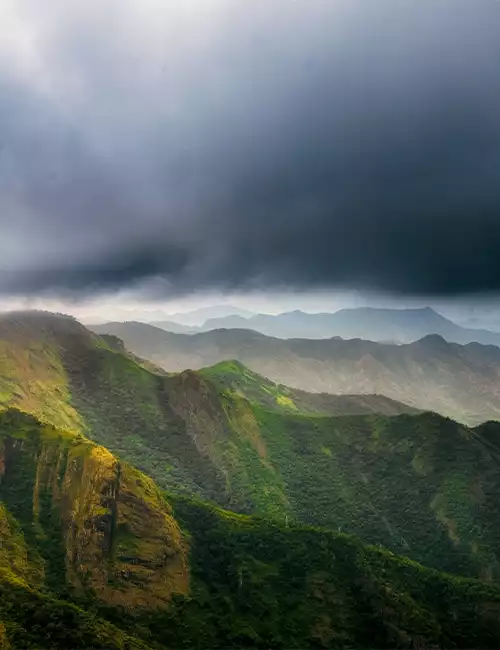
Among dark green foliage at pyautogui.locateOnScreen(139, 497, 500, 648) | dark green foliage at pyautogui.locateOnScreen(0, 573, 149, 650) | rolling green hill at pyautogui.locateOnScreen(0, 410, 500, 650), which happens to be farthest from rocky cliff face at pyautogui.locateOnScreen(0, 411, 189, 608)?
dark green foliage at pyautogui.locateOnScreen(0, 573, 149, 650)

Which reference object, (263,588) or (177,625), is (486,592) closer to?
(263,588)

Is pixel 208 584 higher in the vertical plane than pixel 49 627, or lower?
lower

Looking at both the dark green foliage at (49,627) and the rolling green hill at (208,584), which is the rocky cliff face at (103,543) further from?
the dark green foliage at (49,627)

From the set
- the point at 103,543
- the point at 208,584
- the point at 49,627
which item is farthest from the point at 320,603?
the point at 49,627

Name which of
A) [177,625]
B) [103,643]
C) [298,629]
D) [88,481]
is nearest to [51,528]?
[88,481]

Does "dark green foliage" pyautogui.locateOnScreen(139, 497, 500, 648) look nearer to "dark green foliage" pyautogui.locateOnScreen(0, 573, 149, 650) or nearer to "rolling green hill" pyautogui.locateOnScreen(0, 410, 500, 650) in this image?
"rolling green hill" pyautogui.locateOnScreen(0, 410, 500, 650)

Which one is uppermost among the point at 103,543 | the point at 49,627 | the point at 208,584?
the point at 103,543

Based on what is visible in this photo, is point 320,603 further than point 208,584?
No

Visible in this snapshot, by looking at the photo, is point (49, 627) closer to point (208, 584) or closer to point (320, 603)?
point (208, 584)

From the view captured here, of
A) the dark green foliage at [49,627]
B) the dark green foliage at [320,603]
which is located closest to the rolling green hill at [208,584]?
the dark green foliage at [320,603]
